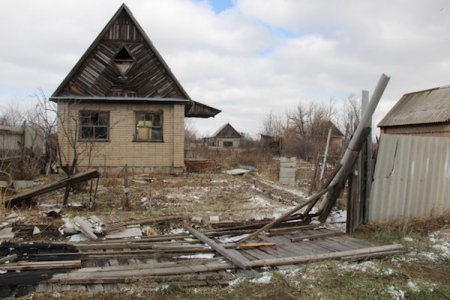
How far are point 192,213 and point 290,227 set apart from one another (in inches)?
88.4

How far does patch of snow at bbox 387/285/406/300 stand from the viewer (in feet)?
14.2

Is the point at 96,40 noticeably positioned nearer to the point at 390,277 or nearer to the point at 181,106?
the point at 181,106

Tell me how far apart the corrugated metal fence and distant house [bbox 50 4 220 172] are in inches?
449

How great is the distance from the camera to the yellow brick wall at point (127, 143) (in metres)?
17.2

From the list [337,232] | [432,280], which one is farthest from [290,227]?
[432,280]

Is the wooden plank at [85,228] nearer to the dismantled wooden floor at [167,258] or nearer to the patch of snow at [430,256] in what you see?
the dismantled wooden floor at [167,258]

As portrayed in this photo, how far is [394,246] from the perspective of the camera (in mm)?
5898

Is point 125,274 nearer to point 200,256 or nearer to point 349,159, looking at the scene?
point 200,256

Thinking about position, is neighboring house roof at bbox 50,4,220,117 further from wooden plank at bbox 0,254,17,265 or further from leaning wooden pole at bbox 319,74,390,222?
wooden plank at bbox 0,254,17,265

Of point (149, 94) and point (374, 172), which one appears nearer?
point (374, 172)

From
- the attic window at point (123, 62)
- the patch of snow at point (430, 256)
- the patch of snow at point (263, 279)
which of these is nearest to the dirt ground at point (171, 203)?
the patch of snow at point (263, 279)

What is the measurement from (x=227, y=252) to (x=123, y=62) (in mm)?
13682

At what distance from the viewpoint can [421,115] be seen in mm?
21562

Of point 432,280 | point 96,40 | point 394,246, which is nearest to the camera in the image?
point 432,280
